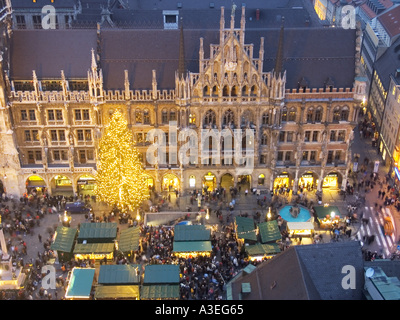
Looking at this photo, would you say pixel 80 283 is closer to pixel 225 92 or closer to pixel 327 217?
pixel 225 92

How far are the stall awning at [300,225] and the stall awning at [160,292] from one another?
1954 centimetres

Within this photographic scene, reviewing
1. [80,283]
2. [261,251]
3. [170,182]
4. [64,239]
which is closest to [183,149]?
[170,182]

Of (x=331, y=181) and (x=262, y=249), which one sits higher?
(x=331, y=181)

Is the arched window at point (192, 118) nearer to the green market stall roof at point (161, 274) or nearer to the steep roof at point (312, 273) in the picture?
the green market stall roof at point (161, 274)

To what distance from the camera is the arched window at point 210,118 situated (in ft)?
241

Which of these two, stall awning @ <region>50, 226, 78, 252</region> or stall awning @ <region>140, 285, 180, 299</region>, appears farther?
stall awning @ <region>50, 226, 78, 252</region>

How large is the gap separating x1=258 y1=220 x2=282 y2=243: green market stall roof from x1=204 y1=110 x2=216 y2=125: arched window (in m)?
17.8

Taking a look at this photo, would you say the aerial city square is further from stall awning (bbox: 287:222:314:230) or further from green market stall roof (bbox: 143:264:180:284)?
green market stall roof (bbox: 143:264:180:284)

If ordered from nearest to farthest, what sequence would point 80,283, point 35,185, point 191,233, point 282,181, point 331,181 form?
1. point 80,283
2. point 191,233
3. point 35,185
4. point 282,181
5. point 331,181

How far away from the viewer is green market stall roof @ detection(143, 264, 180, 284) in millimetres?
55562

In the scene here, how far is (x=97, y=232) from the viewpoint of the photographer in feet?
209

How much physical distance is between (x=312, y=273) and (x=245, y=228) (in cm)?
2470

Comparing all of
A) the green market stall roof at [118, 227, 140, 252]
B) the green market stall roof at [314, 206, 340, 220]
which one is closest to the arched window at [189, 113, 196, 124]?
the green market stall roof at [118, 227, 140, 252]
